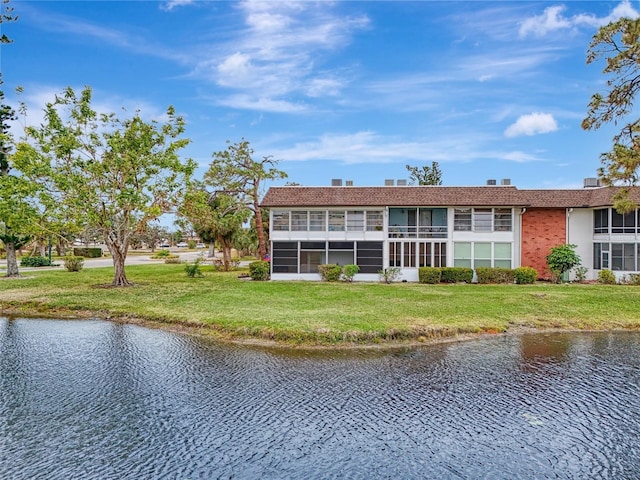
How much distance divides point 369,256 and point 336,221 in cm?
310

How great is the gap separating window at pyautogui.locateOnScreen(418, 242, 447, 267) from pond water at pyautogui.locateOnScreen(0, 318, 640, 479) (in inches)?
569

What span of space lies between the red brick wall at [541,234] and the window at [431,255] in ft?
17.4

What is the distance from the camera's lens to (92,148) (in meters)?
24.6

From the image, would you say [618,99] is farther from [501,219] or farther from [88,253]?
[88,253]

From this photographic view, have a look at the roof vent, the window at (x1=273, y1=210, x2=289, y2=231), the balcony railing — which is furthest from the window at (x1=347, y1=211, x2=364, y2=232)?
the roof vent

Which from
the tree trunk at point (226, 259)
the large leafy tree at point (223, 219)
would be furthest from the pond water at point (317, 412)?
the tree trunk at point (226, 259)

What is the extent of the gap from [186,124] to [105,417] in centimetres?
2075

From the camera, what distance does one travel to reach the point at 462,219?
27.9 m

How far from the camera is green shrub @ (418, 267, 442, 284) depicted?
26.6 metres

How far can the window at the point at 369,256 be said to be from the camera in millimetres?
27734

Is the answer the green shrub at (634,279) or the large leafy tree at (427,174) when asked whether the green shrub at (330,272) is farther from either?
the large leafy tree at (427,174)

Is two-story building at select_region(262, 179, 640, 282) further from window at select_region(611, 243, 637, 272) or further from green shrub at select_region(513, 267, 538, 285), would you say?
green shrub at select_region(513, 267, 538, 285)

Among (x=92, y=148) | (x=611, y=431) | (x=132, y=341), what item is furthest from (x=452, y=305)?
(x=92, y=148)

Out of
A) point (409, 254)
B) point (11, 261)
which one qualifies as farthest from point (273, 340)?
point (11, 261)
